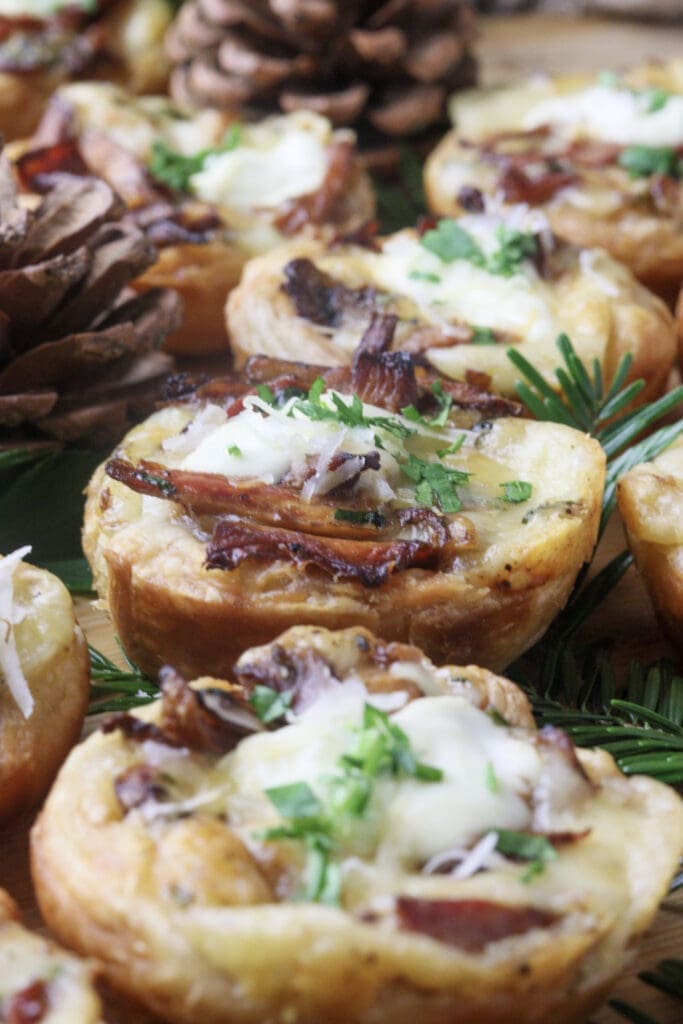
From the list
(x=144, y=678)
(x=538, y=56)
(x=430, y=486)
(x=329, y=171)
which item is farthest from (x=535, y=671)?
(x=538, y=56)

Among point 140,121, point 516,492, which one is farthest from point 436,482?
point 140,121

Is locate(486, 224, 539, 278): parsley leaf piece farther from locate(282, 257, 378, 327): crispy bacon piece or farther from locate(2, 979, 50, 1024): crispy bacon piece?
locate(2, 979, 50, 1024): crispy bacon piece

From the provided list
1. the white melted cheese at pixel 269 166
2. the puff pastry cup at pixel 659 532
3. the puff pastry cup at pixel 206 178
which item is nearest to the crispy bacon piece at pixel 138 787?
the puff pastry cup at pixel 659 532

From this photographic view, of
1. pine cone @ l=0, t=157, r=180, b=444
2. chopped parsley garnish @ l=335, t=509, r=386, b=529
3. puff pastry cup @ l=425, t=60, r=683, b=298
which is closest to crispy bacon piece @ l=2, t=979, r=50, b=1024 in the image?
chopped parsley garnish @ l=335, t=509, r=386, b=529

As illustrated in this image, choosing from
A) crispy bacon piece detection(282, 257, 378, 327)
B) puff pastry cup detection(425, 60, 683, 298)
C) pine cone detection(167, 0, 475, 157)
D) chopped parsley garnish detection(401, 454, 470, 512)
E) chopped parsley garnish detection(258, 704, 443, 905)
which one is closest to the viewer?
chopped parsley garnish detection(258, 704, 443, 905)

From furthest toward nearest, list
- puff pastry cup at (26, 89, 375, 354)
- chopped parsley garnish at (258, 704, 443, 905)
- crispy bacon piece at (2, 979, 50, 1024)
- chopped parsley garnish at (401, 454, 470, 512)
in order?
puff pastry cup at (26, 89, 375, 354) < chopped parsley garnish at (401, 454, 470, 512) < chopped parsley garnish at (258, 704, 443, 905) < crispy bacon piece at (2, 979, 50, 1024)

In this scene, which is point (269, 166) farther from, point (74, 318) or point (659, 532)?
point (659, 532)
